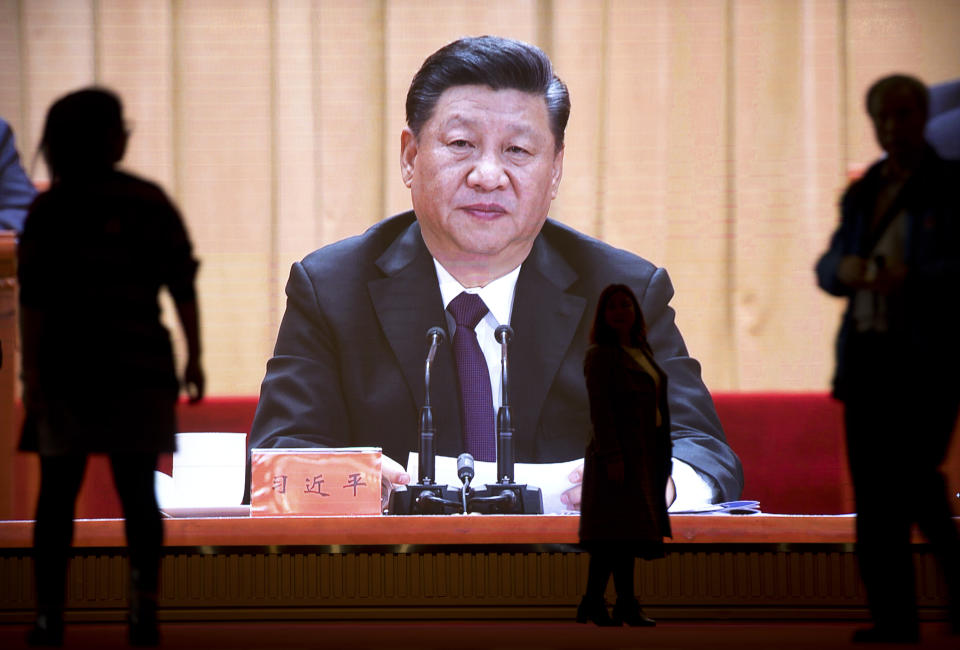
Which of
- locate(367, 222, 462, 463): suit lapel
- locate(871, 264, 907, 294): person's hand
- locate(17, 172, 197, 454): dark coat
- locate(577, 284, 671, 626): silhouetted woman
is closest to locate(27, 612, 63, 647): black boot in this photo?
locate(17, 172, 197, 454): dark coat

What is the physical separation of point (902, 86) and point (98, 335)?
4.67ft

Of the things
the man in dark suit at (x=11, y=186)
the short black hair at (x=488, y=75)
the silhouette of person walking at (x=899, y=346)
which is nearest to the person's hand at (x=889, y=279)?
the silhouette of person walking at (x=899, y=346)

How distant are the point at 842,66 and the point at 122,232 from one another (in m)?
2.52

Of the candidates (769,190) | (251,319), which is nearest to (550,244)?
(769,190)

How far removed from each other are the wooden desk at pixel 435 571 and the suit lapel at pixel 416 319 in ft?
2.07

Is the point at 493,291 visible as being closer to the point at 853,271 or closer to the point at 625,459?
the point at 625,459

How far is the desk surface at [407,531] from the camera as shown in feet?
8.07

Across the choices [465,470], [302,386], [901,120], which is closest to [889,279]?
[901,120]

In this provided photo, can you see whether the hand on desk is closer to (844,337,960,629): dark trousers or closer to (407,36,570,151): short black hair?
(844,337,960,629): dark trousers

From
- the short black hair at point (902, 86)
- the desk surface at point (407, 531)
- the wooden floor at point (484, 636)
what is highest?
the short black hair at point (902, 86)

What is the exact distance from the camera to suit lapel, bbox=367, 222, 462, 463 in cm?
315

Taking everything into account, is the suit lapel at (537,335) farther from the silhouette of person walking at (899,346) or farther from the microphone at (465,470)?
the silhouette of person walking at (899,346)

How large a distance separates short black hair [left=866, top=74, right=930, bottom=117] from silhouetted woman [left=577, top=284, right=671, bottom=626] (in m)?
0.59

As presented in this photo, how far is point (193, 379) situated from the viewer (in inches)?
77.0
